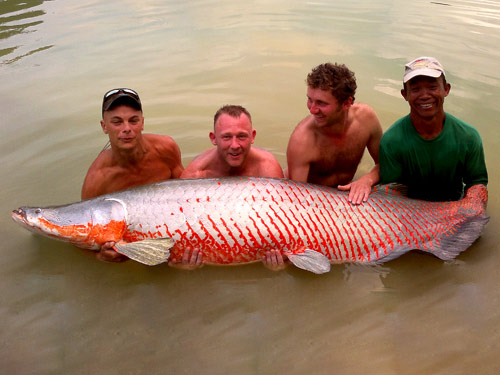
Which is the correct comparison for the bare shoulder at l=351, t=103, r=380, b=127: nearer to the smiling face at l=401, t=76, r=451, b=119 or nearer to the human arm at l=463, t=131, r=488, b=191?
the smiling face at l=401, t=76, r=451, b=119

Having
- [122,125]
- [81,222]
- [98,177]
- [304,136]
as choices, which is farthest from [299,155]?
[81,222]

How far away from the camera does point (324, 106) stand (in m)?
3.76

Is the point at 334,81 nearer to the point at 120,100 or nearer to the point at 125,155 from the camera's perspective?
the point at 120,100

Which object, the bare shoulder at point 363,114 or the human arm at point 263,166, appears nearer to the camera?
the human arm at point 263,166

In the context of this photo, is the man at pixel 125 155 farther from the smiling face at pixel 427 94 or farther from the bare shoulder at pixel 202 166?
the smiling face at pixel 427 94

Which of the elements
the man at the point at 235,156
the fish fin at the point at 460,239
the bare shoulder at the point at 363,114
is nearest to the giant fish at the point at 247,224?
the fish fin at the point at 460,239

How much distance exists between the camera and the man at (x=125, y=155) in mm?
3734

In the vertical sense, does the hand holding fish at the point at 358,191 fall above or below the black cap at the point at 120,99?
below

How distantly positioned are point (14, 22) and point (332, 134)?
29.2ft

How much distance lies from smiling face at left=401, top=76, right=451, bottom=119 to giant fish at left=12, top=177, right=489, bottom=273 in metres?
0.78

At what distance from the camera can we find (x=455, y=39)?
847 cm

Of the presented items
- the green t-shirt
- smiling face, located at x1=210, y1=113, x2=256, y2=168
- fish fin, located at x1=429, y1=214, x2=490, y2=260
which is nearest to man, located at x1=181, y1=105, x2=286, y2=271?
smiling face, located at x1=210, y1=113, x2=256, y2=168

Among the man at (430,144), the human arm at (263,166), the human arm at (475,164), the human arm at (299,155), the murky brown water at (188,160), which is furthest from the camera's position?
the human arm at (299,155)

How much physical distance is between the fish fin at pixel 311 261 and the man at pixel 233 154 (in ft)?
2.83
